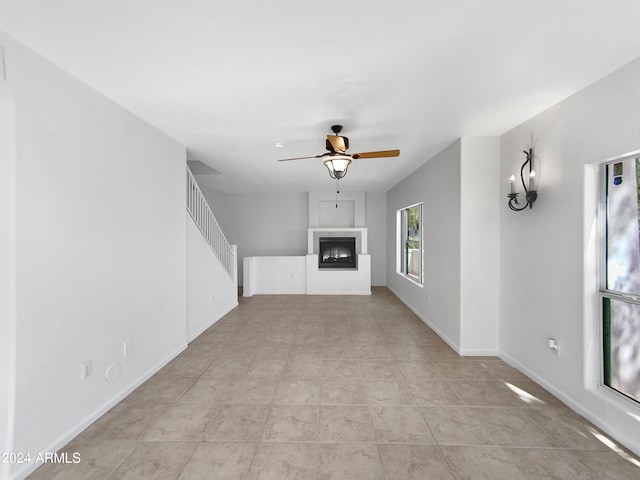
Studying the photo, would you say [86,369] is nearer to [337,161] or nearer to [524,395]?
[337,161]

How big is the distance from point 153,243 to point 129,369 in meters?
1.21

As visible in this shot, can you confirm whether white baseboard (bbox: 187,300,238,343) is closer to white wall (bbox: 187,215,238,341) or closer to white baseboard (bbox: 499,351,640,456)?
white wall (bbox: 187,215,238,341)

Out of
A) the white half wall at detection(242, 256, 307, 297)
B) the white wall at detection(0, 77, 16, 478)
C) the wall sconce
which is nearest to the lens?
the white wall at detection(0, 77, 16, 478)

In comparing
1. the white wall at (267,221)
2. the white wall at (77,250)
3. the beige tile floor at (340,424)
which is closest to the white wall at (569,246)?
the beige tile floor at (340,424)

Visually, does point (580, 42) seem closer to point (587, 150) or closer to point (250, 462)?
point (587, 150)

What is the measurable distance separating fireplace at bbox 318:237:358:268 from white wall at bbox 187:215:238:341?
2921mm

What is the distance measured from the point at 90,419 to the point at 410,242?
5803 mm

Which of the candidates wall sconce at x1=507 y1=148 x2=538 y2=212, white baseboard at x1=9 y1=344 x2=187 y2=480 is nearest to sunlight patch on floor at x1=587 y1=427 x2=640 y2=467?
wall sconce at x1=507 y1=148 x2=538 y2=212

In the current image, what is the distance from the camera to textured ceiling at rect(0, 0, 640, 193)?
5.05 ft

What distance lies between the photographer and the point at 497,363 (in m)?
3.38

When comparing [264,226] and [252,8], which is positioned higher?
[252,8]

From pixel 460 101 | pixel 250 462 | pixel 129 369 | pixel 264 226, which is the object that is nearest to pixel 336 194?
pixel 264 226

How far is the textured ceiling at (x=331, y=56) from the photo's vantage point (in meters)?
1.54

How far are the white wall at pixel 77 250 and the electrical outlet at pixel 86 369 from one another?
0.05 m
